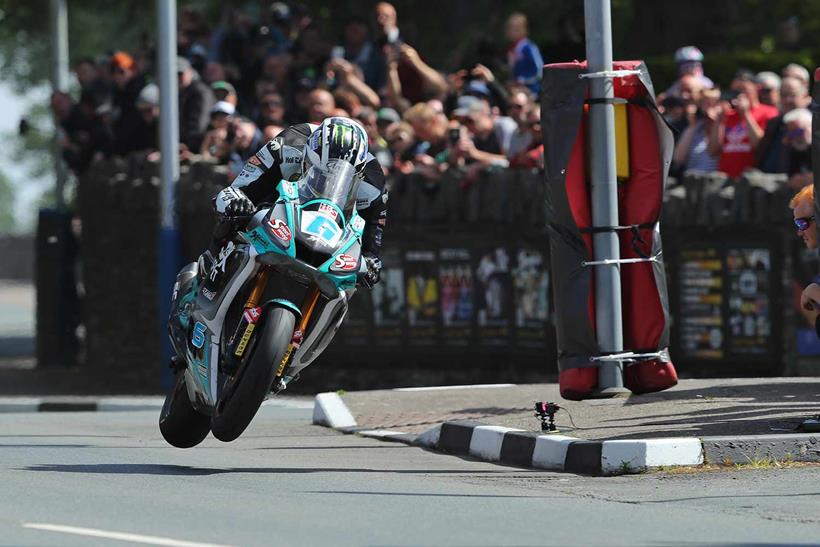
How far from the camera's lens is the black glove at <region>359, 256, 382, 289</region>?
1161 cm

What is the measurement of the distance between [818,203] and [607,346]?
5.85 ft

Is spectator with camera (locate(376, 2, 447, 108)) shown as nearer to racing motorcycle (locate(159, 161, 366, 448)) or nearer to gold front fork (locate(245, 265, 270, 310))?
racing motorcycle (locate(159, 161, 366, 448))

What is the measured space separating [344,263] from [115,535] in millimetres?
3078

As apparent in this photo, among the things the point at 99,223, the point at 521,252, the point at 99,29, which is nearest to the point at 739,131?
the point at 521,252

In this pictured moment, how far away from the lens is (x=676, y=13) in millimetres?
26328

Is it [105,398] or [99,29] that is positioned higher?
[99,29]

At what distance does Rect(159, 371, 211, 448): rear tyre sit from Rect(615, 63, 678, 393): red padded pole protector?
9.05 feet

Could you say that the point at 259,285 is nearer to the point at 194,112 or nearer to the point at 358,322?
the point at 358,322

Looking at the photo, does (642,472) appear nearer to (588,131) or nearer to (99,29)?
(588,131)

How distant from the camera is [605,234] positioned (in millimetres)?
13023

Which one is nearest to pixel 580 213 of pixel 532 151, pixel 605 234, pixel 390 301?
pixel 605 234

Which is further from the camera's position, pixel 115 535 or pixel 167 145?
pixel 167 145

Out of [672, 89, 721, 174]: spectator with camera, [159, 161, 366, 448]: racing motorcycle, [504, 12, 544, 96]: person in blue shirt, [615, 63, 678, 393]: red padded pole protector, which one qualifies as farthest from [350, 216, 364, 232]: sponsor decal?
[504, 12, 544, 96]: person in blue shirt

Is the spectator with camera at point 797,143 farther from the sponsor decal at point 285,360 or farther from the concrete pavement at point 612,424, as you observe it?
the sponsor decal at point 285,360
